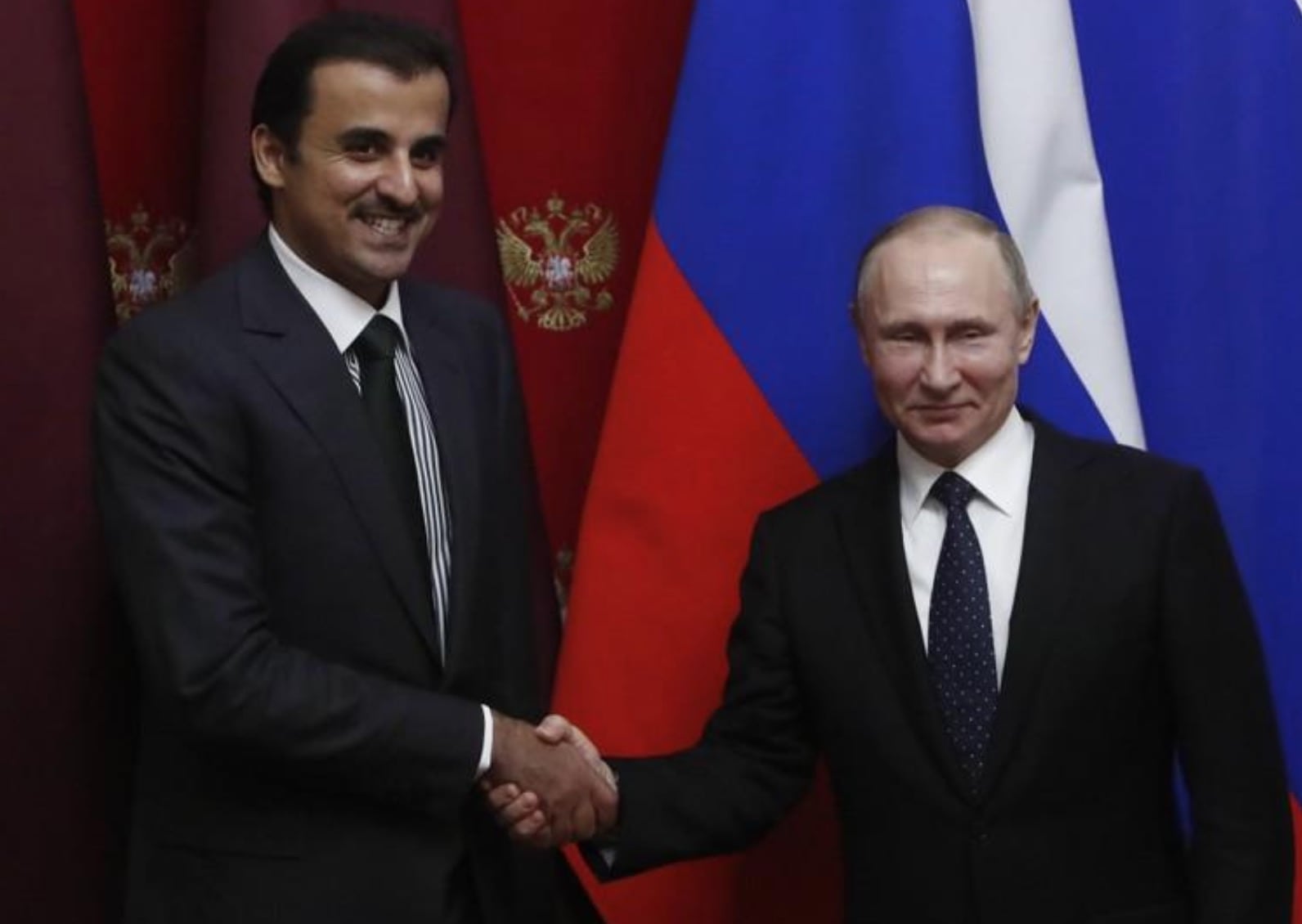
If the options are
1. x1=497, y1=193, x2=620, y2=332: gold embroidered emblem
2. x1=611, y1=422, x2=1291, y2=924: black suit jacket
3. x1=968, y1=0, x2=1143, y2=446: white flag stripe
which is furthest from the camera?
x1=497, y1=193, x2=620, y2=332: gold embroidered emblem

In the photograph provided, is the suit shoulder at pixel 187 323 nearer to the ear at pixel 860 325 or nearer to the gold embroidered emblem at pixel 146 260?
the gold embroidered emblem at pixel 146 260

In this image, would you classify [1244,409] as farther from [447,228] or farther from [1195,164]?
[447,228]

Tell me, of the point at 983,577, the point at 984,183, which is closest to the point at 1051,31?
the point at 984,183

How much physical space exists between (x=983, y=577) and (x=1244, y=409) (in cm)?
44

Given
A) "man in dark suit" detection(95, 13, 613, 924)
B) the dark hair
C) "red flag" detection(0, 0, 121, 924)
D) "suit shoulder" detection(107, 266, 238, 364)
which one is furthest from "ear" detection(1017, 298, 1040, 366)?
"red flag" detection(0, 0, 121, 924)

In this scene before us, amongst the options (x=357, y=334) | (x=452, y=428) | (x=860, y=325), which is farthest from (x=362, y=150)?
(x=860, y=325)

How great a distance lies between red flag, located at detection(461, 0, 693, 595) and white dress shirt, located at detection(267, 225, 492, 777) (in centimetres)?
62

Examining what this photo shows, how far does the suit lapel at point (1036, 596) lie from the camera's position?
7.06 ft

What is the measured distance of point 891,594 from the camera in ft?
7.31

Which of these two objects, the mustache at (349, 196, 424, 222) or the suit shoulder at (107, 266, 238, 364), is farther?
the mustache at (349, 196, 424, 222)

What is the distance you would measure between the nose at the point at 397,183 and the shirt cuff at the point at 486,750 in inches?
18.8

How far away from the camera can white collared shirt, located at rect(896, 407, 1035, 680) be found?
7.24ft

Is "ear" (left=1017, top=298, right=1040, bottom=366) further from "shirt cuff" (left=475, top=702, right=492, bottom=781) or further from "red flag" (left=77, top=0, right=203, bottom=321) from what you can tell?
"red flag" (left=77, top=0, right=203, bottom=321)

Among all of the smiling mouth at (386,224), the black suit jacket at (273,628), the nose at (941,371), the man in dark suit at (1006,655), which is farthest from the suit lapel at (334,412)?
the nose at (941,371)
